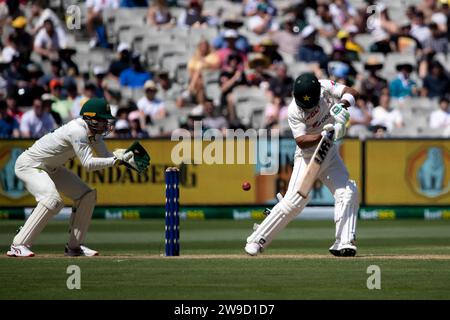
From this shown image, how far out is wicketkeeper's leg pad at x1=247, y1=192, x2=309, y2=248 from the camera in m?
13.8

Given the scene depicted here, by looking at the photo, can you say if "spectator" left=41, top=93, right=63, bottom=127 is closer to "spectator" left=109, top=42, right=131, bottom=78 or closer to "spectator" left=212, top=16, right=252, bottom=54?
"spectator" left=109, top=42, right=131, bottom=78

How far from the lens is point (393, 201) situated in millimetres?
22297

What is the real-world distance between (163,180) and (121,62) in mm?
3482

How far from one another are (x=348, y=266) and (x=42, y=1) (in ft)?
45.9

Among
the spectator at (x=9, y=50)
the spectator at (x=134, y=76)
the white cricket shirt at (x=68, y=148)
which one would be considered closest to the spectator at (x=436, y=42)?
the spectator at (x=134, y=76)

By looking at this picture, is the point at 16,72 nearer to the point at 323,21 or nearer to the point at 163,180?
the point at 163,180

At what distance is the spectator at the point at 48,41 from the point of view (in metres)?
24.3

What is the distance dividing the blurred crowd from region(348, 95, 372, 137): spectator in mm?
25

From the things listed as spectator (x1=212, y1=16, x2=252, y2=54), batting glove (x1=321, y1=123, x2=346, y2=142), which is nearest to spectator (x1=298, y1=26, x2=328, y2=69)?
spectator (x1=212, y1=16, x2=252, y2=54)

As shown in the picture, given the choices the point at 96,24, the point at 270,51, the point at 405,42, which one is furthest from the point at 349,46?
the point at 96,24

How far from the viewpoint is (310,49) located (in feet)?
83.8

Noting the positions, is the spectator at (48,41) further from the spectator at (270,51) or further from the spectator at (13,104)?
the spectator at (270,51)

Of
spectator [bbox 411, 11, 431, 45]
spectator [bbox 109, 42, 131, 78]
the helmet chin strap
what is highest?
spectator [bbox 411, 11, 431, 45]

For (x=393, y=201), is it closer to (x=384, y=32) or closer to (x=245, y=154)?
(x=245, y=154)
